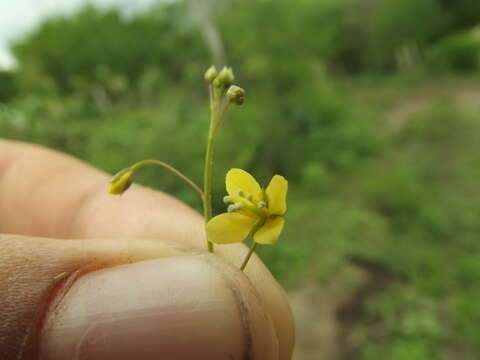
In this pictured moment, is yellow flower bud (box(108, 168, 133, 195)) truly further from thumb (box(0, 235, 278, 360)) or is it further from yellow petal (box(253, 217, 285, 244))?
yellow petal (box(253, 217, 285, 244))

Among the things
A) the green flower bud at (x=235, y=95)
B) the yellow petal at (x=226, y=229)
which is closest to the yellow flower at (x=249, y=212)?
the yellow petal at (x=226, y=229)

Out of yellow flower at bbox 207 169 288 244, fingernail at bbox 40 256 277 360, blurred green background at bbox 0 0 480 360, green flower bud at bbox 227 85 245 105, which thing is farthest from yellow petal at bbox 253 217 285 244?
blurred green background at bbox 0 0 480 360

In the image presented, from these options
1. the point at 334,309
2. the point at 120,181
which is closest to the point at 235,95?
the point at 120,181

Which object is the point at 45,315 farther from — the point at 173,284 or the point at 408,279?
the point at 408,279

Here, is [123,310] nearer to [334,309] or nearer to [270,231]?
[270,231]

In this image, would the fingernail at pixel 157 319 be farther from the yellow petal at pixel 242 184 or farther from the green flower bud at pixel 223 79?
the green flower bud at pixel 223 79
